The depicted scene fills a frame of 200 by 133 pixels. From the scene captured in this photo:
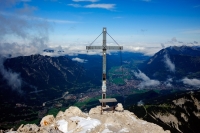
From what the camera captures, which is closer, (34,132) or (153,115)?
(34,132)

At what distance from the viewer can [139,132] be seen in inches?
1912

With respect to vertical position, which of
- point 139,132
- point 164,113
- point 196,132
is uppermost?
point 139,132

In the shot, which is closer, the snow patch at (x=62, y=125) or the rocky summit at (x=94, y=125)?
the rocky summit at (x=94, y=125)

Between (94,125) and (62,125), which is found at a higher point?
(94,125)

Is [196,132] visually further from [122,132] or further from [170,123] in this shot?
[122,132]

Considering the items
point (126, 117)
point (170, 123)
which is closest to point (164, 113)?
point (170, 123)

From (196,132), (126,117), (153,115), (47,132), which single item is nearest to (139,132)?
(126,117)

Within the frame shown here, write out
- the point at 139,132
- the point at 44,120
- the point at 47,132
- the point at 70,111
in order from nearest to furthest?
the point at 47,132, the point at 139,132, the point at 44,120, the point at 70,111

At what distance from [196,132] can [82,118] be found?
16940 cm

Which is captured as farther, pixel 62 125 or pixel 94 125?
pixel 62 125

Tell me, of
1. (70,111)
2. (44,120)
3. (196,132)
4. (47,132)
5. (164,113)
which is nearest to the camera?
(47,132)

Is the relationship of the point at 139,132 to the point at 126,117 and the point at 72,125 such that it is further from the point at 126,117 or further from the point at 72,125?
the point at 72,125

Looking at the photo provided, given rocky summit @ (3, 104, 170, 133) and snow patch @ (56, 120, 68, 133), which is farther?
snow patch @ (56, 120, 68, 133)

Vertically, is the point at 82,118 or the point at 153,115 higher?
the point at 82,118
